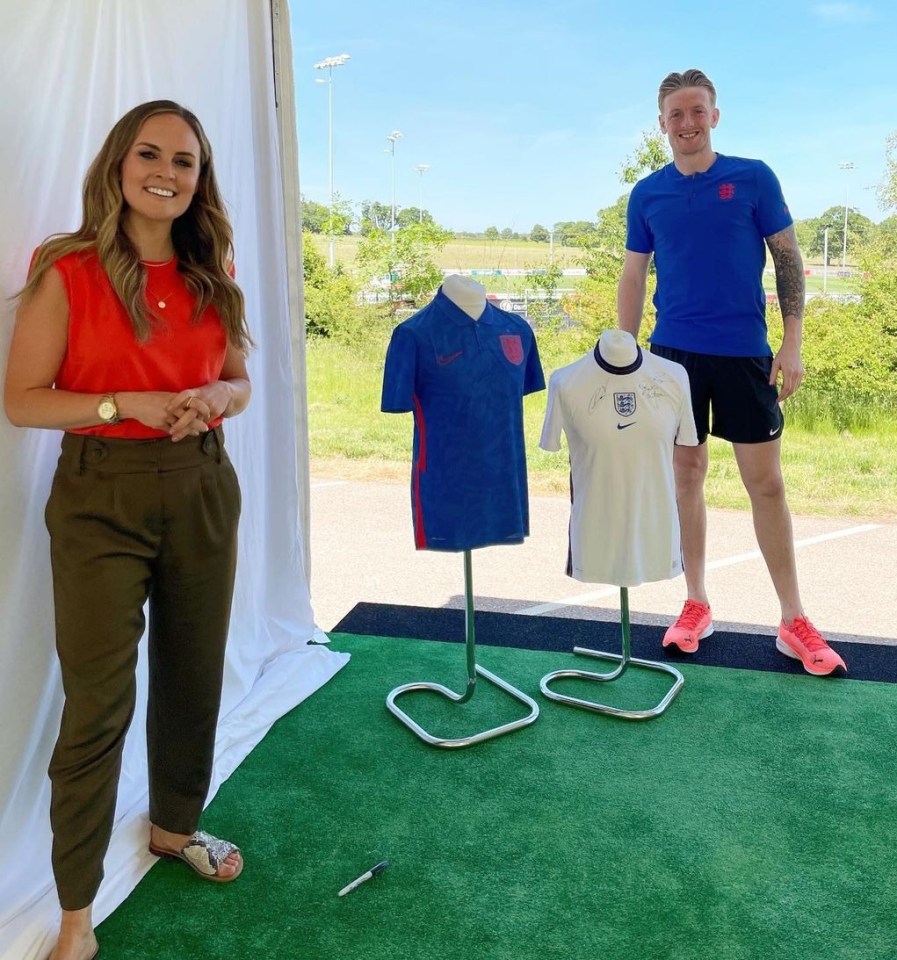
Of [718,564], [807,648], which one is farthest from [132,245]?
[718,564]

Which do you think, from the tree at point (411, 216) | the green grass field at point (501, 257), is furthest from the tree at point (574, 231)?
the tree at point (411, 216)

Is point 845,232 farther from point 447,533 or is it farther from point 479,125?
point 447,533

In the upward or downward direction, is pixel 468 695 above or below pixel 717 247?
below

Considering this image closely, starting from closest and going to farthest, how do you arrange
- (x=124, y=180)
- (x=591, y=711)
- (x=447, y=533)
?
1. (x=124, y=180)
2. (x=447, y=533)
3. (x=591, y=711)

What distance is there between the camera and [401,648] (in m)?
3.16

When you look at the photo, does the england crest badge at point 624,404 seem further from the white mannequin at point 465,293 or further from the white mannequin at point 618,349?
the white mannequin at point 465,293

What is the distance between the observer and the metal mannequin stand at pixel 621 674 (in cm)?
262

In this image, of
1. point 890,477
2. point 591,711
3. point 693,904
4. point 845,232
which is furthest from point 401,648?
point 845,232

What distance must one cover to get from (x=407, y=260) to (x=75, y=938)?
665 cm

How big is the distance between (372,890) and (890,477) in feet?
16.7

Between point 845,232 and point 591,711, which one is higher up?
point 845,232

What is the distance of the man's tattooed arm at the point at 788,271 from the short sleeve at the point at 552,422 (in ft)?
2.76

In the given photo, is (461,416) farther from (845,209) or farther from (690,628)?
(845,209)

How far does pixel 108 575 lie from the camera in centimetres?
160
